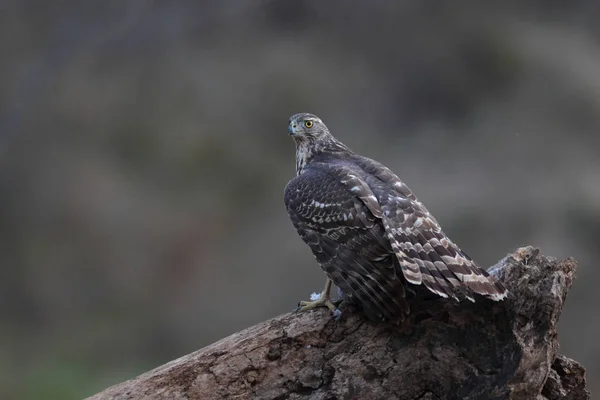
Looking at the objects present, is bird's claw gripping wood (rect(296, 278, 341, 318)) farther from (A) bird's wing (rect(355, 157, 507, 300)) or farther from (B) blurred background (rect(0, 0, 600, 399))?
(B) blurred background (rect(0, 0, 600, 399))

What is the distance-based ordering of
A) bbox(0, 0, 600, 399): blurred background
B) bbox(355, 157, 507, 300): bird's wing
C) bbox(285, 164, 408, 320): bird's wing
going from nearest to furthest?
bbox(355, 157, 507, 300): bird's wing → bbox(285, 164, 408, 320): bird's wing → bbox(0, 0, 600, 399): blurred background

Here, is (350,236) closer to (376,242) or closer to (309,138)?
(376,242)

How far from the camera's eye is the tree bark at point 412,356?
3221 millimetres

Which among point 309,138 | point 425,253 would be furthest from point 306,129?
point 425,253

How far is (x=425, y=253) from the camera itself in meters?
3.53

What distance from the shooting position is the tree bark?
3221mm

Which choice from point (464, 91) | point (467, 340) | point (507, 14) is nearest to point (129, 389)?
point (467, 340)

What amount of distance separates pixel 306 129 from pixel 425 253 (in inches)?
Result: 60.3

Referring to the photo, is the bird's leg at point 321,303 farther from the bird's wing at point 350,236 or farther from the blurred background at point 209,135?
the blurred background at point 209,135

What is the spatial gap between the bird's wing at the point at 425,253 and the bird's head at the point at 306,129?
3.02 ft

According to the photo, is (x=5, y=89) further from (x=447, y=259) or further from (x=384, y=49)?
(x=447, y=259)

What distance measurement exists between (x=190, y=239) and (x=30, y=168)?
199 centimetres

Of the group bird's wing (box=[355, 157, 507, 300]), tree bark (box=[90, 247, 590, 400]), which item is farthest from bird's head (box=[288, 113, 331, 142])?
tree bark (box=[90, 247, 590, 400])

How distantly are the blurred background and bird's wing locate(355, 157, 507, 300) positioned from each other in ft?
10.6
